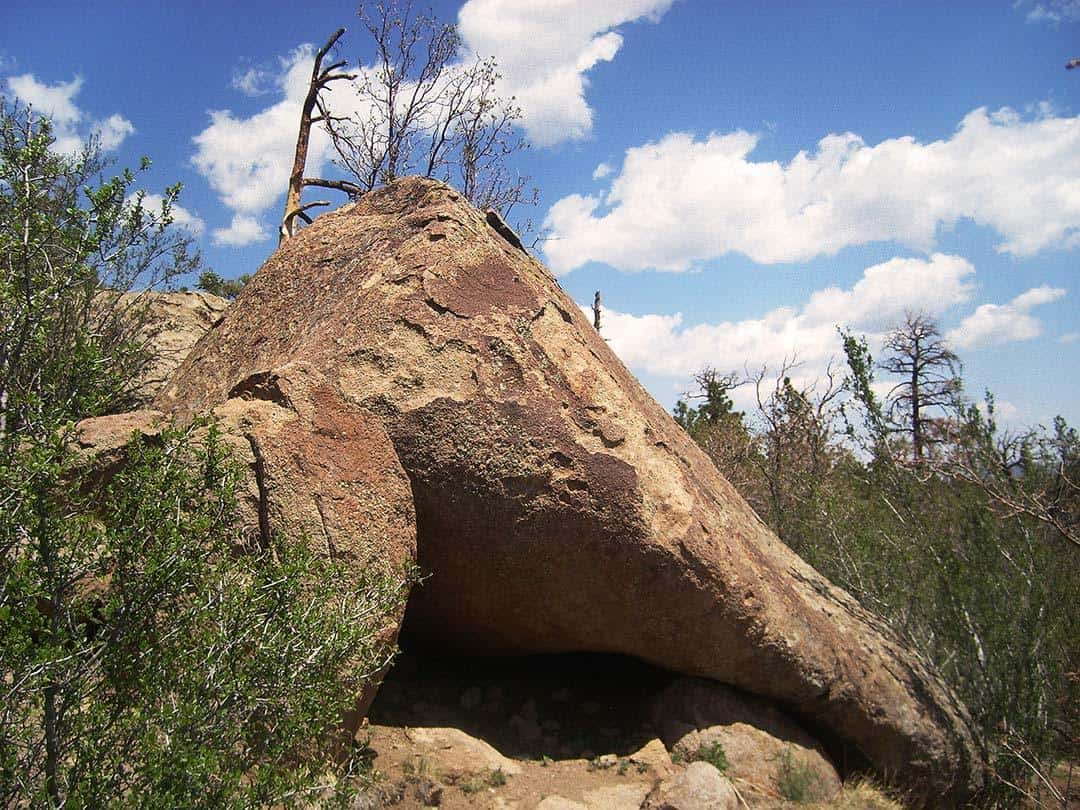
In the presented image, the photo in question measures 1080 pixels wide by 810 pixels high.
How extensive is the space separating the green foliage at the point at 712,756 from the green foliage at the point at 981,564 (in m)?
2.77

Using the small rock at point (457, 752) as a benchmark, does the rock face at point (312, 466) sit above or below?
above

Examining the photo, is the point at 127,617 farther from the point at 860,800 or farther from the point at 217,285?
the point at 217,285

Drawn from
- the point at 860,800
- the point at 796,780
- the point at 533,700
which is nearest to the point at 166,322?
the point at 533,700

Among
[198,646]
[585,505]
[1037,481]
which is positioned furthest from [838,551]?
[198,646]

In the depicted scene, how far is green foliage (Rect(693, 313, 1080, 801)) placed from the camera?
23.6 ft

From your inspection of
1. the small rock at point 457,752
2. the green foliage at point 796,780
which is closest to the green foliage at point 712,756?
the green foliage at point 796,780

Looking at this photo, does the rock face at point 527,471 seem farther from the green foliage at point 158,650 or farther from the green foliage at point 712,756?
the green foliage at point 158,650

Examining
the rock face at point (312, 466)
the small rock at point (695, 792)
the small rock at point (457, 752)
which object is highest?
the rock face at point (312, 466)

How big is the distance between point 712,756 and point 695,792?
0.60m

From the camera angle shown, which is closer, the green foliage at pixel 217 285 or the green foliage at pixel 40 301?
the green foliage at pixel 40 301

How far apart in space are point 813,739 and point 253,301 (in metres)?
5.41

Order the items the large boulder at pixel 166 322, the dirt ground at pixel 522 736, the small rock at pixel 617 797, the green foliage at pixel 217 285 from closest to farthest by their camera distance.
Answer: the dirt ground at pixel 522 736 < the small rock at pixel 617 797 < the large boulder at pixel 166 322 < the green foliage at pixel 217 285

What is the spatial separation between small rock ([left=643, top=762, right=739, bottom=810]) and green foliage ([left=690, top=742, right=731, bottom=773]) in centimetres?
30

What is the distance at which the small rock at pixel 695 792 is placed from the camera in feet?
16.0
